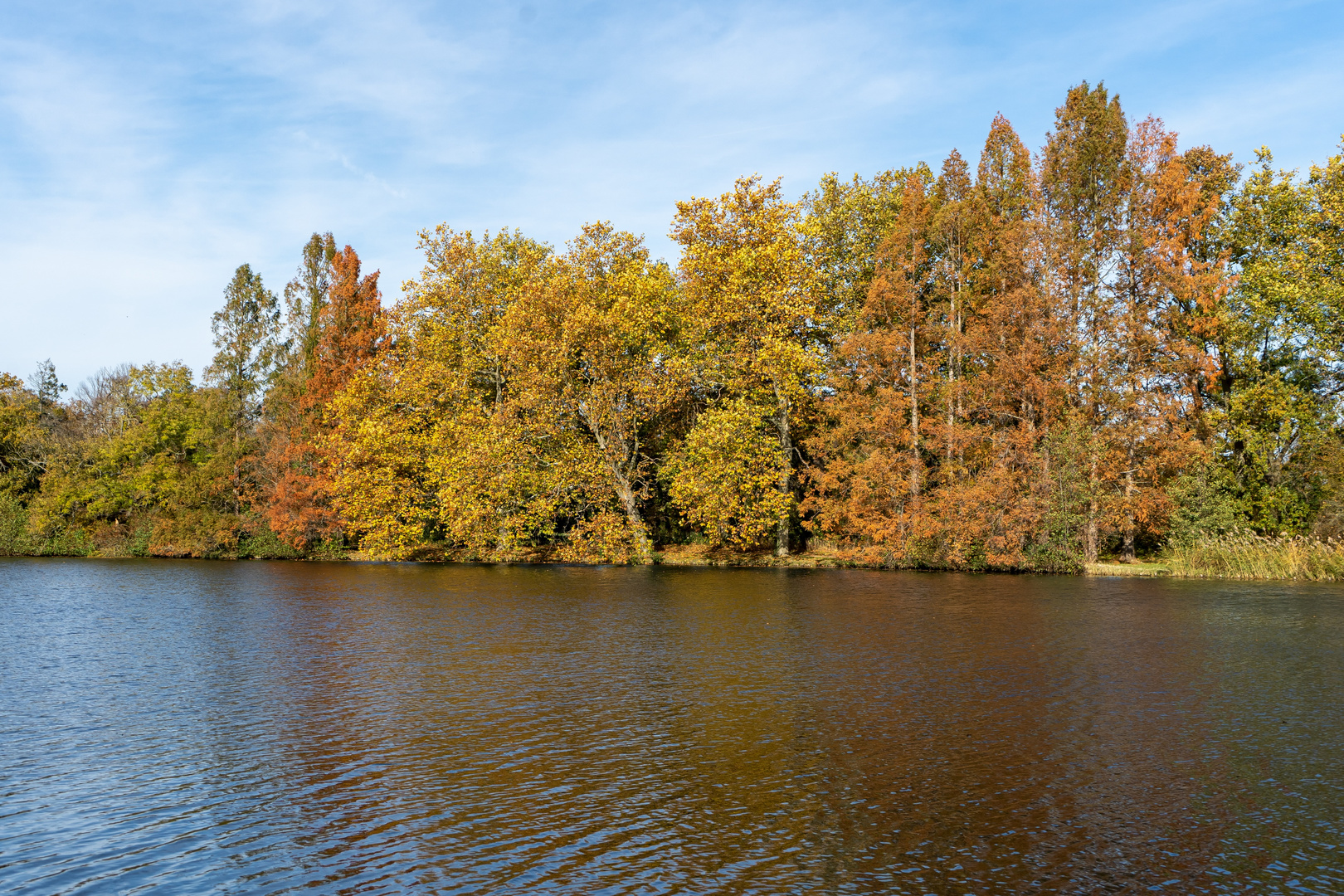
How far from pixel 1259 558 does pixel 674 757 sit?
37.9 metres

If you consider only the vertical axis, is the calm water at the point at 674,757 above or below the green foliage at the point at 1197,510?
below

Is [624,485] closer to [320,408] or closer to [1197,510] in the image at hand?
[320,408]

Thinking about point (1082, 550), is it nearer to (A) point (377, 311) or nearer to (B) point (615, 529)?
(B) point (615, 529)

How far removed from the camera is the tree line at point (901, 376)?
4578 centimetres

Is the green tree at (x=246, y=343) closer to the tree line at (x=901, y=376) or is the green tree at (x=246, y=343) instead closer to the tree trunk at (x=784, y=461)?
the tree line at (x=901, y=376)

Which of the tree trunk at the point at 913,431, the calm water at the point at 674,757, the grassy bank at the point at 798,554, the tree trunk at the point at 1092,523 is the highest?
the tree trunk at the point at 913,431

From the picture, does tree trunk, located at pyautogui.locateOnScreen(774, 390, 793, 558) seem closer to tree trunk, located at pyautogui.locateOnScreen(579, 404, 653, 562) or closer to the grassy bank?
the grassy bank

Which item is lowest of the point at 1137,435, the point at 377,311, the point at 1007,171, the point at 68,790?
the point at 68,790

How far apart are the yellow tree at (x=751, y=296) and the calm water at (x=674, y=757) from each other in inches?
1084

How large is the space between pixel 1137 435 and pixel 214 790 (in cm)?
4602

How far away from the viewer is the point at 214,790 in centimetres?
1059

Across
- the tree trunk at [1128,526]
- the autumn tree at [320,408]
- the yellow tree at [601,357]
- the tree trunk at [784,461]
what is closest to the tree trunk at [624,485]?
the yellow tree at [601,357]

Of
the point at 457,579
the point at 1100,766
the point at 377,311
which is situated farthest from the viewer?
the point at 377,311

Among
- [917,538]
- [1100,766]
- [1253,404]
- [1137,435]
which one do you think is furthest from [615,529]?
[1100,766]
